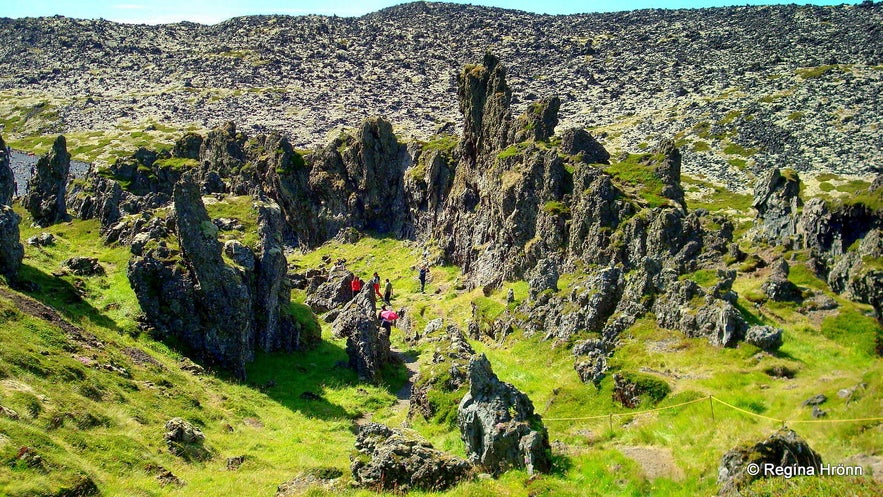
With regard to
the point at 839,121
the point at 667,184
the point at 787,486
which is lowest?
the point at 787,486

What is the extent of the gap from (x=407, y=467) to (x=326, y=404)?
15.4m

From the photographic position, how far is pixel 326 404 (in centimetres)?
3300

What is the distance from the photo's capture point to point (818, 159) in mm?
98000

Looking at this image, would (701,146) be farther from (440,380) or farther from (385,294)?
(440,380)

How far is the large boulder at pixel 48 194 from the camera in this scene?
58.9 meters

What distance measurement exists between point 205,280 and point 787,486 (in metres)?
30.5

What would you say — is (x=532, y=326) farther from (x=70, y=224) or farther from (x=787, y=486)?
(x=70, y=224)

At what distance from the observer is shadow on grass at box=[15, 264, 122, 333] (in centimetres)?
3031

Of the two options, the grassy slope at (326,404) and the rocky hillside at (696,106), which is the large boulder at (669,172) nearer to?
the grassy slope at (326,404)

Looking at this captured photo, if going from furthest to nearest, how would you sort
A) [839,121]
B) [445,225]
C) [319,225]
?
1. [839,121]
2. [319,225]
3. [445,225]

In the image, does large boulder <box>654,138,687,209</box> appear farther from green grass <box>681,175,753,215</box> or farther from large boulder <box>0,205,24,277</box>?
large boulder <box>0,205,24,277</box>

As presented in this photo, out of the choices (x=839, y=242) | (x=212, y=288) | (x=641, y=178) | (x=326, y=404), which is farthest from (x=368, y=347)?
(x=641, y=178)

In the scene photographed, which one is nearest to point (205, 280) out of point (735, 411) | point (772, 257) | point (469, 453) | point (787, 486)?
point (469, 453)

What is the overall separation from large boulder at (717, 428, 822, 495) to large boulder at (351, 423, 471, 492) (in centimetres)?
822
